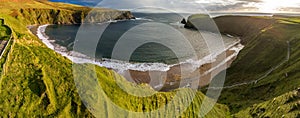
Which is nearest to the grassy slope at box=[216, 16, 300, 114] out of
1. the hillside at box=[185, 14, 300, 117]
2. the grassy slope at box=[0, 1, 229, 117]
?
the hillside at box=[185, 14, 300, 117]

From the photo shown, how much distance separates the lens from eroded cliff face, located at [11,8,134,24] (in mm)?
139488

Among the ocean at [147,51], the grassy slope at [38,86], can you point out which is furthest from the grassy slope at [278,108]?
the ocean at [147,51]

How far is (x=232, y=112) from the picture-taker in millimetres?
41281

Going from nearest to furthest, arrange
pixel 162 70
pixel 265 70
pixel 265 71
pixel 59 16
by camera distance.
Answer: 1. pixel 265 71
2. pixel 265 70
3. pixel 162 70
4. pixel 59 16

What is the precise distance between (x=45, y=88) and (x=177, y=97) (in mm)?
15706

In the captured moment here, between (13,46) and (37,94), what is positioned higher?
(13,46)

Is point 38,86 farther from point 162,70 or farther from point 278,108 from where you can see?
point 162,70

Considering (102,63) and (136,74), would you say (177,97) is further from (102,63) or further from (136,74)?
(102,63)

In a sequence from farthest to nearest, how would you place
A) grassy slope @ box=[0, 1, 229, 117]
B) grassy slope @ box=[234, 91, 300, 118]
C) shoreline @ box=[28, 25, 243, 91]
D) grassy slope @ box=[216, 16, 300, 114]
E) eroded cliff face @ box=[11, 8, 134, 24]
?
eroded cliff face @ box=[11, 8, 134, 24]
shoreline @ box=[28, 25, 243, 91]
grassy slope @ box=[216, 16, 300, 114]
grassy slope @ box=[234, 91, 300, 118]
grassy slope @ box=[0, 1, 229, 117]

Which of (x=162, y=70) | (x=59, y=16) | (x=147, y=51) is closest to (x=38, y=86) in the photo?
(x=162, y=70)

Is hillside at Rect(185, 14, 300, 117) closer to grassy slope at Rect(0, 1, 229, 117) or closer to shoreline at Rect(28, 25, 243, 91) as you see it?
shoreline at Rect(28, 25, 243, 91)

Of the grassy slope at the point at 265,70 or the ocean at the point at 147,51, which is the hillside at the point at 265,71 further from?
the ocean at the point at 147,51

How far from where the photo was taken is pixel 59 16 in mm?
158875

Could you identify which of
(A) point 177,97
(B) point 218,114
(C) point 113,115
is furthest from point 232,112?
(C) point 113,115
